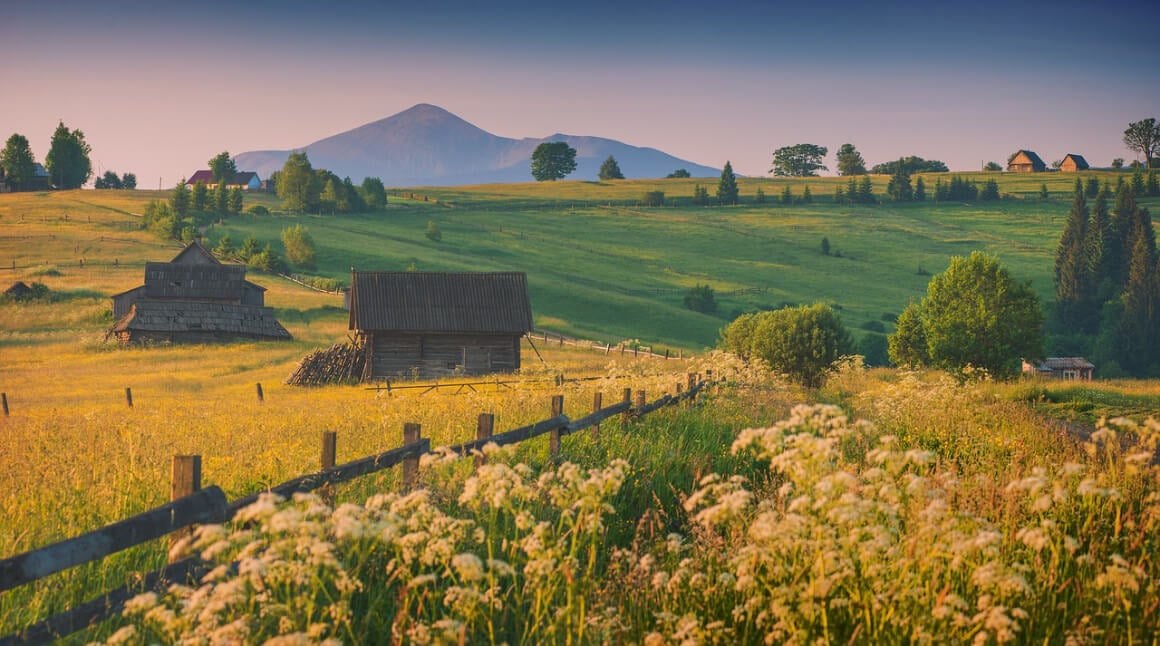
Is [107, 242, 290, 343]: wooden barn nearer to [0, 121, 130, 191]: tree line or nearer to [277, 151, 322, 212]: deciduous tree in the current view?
[277, 151, 322, 212]: deciduous tree

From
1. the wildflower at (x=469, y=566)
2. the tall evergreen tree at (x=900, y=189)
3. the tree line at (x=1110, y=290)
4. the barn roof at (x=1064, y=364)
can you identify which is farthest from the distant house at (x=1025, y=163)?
the wildflower at (x=469, y=566)

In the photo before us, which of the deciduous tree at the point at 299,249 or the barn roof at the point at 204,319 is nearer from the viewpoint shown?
the barn roof at the point at 204,319

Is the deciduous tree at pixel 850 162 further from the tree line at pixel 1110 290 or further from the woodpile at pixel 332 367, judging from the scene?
Answer: the woodpile at pixel 332 367

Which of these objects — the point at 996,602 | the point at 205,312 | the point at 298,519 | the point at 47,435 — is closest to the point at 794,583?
Result: the point at 996,602

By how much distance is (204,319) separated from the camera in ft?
176

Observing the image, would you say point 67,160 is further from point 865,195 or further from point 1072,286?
point 1072,286

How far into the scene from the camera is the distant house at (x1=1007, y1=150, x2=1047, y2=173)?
168375 millimetres

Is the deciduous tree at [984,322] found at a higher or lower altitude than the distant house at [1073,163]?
lower

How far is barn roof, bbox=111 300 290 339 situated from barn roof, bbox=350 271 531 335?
13804 millimetres

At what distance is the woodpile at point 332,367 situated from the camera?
39969mm

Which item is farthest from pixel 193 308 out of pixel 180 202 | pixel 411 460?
pixel 411 460

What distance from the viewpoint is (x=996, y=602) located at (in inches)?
190

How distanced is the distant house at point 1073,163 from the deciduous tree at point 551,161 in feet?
298

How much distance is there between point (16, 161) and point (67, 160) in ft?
21.0
